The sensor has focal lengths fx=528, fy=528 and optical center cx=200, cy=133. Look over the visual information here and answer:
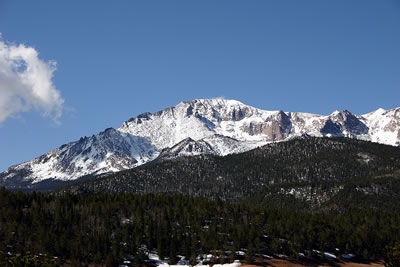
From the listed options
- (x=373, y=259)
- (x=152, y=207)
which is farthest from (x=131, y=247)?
(x=373, y=259)

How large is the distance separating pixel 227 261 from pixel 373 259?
61.4 m

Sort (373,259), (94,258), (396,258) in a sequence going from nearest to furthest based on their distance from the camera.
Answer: (396,258)
(94,258)
(373,259)

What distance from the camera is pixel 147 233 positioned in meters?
171

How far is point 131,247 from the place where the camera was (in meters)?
158

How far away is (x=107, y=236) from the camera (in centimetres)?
16025

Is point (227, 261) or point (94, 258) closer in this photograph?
point (94, 258)

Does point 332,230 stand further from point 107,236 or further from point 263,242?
point 107,236

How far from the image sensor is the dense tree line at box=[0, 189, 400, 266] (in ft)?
498

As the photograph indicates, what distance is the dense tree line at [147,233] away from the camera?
152 meters

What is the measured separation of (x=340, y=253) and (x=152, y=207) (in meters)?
69.6

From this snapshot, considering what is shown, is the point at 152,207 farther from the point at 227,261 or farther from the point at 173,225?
the point at 227,261

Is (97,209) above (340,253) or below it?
above

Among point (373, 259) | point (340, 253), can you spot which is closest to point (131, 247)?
point (340, 253)

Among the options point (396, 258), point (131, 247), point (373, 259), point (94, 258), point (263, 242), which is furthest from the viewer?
point (373, 259)
